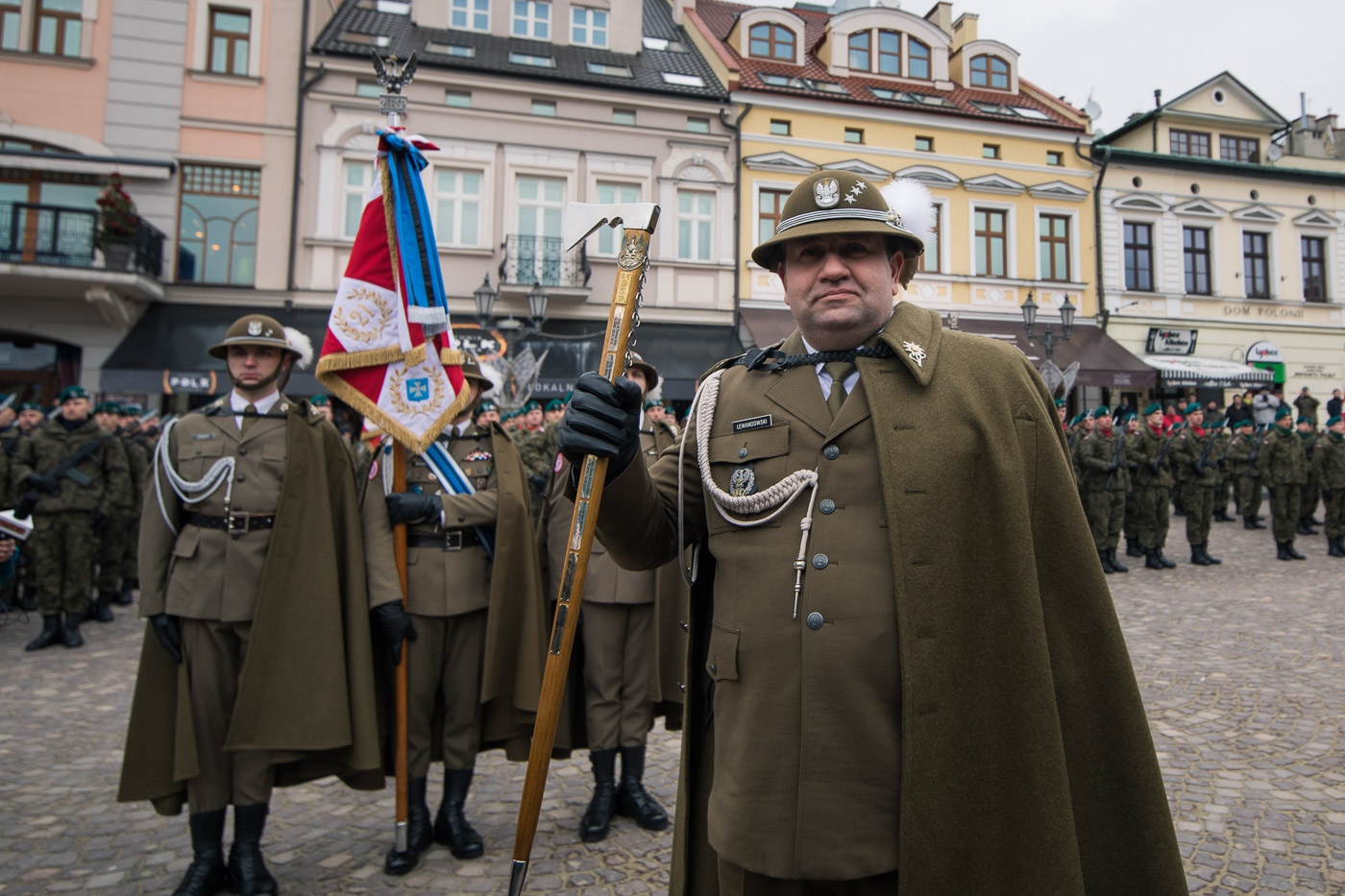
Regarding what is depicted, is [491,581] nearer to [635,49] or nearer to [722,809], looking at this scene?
[722,809]

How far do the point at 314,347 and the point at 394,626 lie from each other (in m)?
13.5

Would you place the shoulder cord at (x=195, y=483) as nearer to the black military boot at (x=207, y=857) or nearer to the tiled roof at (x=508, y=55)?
the black military boot at (x=207, y=857)

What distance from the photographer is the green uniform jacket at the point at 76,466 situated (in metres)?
8.43

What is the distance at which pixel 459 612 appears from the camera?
3986 mm

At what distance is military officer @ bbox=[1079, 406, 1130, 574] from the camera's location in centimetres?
1192

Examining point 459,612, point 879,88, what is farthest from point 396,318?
point 879,88

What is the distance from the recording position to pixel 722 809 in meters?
1.94

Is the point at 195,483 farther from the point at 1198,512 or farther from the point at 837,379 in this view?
the point at 1198,512

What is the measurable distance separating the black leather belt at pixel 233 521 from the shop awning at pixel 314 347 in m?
10.7

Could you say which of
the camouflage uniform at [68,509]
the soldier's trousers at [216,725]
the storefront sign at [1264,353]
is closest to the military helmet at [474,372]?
the soldier's trousers at [216,725]

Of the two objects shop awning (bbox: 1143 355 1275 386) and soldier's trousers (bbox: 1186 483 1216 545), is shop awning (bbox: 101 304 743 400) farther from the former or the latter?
shop awning (bbox: 1143 355 1275 386)

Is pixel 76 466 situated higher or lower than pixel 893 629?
higher

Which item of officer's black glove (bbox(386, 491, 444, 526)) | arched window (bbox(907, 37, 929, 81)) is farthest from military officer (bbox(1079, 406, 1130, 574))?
arched window (bbox(907, 37, 929, 81))

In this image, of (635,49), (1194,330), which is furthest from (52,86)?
(1194,330)
